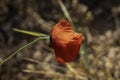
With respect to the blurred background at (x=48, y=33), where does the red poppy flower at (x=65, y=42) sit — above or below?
below

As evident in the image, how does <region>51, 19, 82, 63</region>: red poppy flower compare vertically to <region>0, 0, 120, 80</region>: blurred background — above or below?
below

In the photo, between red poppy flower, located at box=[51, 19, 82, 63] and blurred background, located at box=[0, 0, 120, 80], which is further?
blurred background, located at box=[0, 0, 120, 80]

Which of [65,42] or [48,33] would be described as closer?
[65,42]

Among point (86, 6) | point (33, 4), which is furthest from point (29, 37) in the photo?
point (86, 6)

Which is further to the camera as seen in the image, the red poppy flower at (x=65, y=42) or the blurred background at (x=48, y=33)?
the blurred background at (x=48, y=33)
